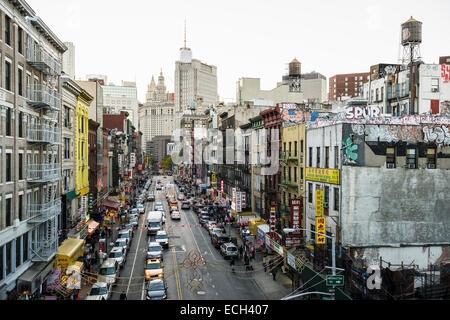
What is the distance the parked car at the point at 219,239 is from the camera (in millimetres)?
46331

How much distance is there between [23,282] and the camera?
24688mm

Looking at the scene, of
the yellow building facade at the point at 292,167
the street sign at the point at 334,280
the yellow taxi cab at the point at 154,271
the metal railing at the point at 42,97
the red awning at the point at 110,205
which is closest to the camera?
the street sign at the point at 334,280

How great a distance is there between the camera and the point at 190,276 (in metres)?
35.0

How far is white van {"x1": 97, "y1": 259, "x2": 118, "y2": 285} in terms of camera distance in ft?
102

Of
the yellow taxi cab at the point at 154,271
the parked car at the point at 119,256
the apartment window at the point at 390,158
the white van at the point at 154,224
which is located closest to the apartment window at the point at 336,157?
the apartment window at the point at 390,158

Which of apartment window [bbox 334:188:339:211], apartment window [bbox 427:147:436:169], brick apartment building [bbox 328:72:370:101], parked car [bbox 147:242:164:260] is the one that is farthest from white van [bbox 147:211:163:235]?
brick apartment building [bbox 328:72:370:101]

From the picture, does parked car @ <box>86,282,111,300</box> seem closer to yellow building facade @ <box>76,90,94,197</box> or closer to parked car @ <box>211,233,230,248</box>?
parked car @ <box>211,233,230,248</box>

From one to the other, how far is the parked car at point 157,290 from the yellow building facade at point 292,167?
1467cm

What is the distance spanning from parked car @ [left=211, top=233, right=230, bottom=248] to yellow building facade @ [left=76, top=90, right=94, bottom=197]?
1652 cm

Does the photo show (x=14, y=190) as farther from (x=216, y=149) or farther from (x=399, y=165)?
(x=216, y=149)

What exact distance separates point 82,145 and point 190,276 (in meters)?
23.8

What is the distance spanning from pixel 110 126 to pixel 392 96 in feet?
230

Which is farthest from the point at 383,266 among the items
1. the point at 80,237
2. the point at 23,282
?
the point at 80,237

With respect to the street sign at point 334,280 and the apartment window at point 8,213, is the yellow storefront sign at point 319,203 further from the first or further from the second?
the apartment window at point 8,213
